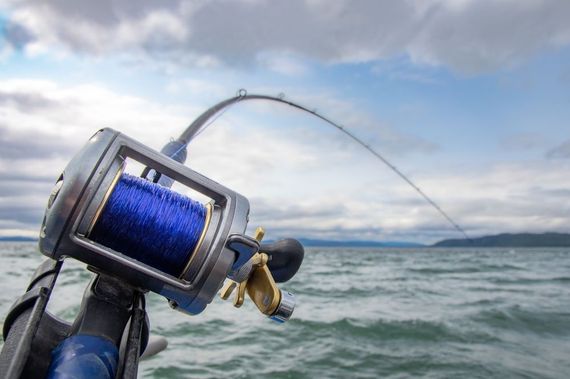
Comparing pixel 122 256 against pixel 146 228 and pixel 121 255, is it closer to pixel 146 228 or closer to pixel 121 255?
pixel 121 255

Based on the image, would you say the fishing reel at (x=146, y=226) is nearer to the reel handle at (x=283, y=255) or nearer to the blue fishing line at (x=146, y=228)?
the blue fishing line at (x=146, y=228)

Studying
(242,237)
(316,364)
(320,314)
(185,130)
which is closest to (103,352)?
(242,237)

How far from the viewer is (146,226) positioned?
158 cm

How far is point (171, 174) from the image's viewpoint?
1.55 m

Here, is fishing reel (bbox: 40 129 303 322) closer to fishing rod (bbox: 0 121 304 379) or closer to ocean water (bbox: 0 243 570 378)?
fishing rod (bbox: 0 121 304 379)

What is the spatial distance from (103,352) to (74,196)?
0.51 m

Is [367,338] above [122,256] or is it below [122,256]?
below

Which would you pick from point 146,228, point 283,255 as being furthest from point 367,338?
point 146,228

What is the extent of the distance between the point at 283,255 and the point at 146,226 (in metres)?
0.59

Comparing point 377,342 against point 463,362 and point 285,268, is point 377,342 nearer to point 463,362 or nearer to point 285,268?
point 463,362

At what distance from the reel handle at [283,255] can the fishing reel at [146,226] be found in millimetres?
196

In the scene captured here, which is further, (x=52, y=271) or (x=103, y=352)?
(x=52, y=271)

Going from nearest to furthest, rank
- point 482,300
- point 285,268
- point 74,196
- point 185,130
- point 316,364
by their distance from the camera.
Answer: point 74,196
point 285,268
point 185,130
point 316,364
point 482,300

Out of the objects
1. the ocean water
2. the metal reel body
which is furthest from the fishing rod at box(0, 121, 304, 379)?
the ocean water
